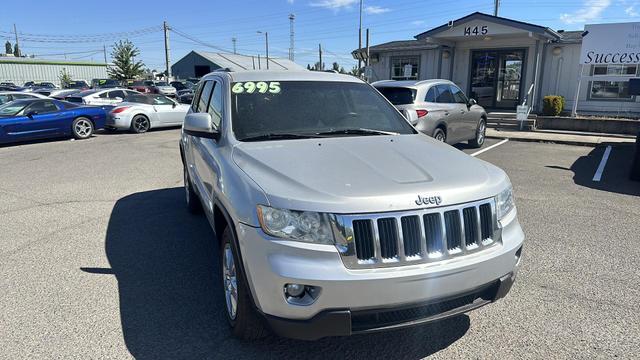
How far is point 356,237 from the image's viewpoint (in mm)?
2375

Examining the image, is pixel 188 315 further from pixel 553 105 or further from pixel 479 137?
pixel 553 105

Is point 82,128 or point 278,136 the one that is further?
point 82,128

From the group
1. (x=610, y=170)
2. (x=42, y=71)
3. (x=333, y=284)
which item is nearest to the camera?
(x=333, y=284)

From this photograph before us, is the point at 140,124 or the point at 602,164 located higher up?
the point at 140,124

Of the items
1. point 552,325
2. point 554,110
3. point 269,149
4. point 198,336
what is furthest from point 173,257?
point 554,110

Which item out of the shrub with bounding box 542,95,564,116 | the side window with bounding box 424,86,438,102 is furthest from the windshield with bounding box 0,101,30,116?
the shrub with bounding box 542,95,564,116

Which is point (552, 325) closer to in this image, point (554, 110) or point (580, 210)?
point (580, 210)

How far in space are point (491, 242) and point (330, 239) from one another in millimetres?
1020

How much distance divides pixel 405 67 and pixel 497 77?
3.97 meters

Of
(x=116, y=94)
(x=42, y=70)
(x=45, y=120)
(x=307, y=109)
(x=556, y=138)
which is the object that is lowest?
(x=556, y=138)

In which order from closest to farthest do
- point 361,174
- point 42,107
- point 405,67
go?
point 361,174, point 42,107, point 405,67

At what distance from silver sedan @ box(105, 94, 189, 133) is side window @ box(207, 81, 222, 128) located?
10.5 m

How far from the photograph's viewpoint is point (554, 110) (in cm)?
1525

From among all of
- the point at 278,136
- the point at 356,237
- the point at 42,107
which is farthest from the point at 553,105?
the point at 42,107
